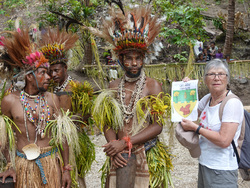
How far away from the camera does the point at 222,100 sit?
2348 mm

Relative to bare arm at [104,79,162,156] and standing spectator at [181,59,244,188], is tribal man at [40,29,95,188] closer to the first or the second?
bare arm at [104,79,162,156]

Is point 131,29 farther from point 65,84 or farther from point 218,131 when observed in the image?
point 218,131

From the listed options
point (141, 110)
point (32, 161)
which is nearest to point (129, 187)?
point (141, 110)

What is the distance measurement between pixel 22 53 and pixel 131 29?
1.12 metres

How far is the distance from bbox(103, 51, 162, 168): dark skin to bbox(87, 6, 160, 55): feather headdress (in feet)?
0.36

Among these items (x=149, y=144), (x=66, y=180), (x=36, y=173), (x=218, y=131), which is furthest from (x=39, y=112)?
(x=218, y=131)

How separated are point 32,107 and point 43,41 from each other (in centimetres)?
86

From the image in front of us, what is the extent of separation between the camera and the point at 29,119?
2582 mm

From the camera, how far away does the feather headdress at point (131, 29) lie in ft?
9.30

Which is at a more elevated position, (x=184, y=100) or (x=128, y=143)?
(x=184, y=100)

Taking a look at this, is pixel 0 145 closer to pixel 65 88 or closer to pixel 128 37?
pixel 65 88

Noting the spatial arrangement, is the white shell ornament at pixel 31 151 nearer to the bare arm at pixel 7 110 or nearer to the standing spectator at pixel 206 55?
the bare arm at pixel 7 110

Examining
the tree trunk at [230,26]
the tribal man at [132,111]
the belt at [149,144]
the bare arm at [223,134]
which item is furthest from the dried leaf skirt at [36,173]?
the tree trunk at [230,26]

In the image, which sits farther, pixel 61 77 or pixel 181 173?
pixel 181 173
